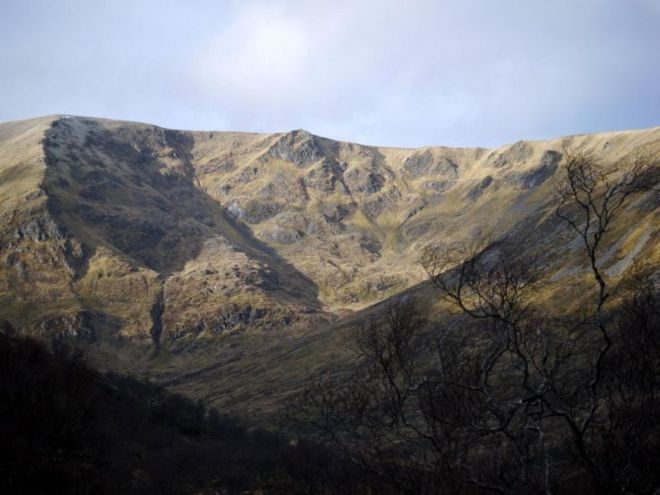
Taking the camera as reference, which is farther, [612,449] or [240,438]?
[240,438]

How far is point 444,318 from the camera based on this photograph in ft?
433

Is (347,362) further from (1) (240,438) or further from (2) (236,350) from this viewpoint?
(2) (236,350)

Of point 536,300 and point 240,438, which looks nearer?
point 240,438

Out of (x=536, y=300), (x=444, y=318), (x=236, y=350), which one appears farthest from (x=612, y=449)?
(x=236, y=350)

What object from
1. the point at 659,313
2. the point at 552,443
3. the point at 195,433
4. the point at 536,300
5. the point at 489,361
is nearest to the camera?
the point at 489,361

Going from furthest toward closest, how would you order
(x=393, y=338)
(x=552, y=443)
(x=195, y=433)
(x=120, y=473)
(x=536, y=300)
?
1. (x=536, y=300)
2. (x=195, y=433)
3. (x=552, y=443)
4. (x=120, y=473)
5. (x=393, y=338)

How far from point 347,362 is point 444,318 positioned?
83.0ft

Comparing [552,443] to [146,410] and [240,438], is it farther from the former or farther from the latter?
[146,410]

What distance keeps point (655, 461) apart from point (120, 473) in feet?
117

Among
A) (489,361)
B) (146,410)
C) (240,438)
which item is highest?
(489,361)

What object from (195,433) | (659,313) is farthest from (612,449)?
(195,433)

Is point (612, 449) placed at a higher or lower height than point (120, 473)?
higher

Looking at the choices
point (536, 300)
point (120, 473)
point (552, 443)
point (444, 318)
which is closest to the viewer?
point (120, 473)

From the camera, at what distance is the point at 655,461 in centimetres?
1331
